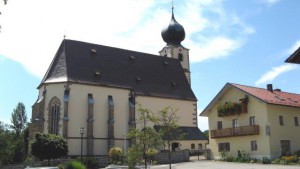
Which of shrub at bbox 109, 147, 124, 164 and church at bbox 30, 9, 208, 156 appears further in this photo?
church at bbox 30, 9, 208, 156

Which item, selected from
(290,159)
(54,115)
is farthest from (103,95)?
(290,159)

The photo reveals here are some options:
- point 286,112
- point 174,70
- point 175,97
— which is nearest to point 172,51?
point 174,70

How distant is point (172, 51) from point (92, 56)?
16887 mm

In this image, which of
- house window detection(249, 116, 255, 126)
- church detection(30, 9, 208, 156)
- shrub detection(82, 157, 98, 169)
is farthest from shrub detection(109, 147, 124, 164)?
house window detection(249, 116, 255, 126)

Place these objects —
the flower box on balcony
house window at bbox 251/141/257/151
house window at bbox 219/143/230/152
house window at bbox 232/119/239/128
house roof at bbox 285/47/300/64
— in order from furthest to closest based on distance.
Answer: house window at bbox 219/143/230/152
house window at bbox 232/119/239/128
the flower box on balcony
house window at bbox 251/141/257/151
house roof at bbox 285/47/300/64

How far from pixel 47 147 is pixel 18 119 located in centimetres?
4458

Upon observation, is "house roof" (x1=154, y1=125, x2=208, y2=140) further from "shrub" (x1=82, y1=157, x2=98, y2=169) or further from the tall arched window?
"shrub" (x1=82, y1=157, x2=98, y2=169)

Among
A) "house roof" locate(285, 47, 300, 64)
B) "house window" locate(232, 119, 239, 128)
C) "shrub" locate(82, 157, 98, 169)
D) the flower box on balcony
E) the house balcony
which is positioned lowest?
"shrub" locate(82, 157, 98, 169)

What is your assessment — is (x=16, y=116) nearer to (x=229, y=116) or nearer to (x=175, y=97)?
(x=175, y=97)

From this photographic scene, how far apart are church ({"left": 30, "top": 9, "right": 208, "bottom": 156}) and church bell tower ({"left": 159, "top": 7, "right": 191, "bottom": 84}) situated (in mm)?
4882

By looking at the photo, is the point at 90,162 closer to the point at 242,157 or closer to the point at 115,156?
the point at 115,156

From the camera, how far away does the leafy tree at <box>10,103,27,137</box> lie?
72625mm

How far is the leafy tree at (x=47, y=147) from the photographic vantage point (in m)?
32.1

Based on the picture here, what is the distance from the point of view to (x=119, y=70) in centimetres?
4831
